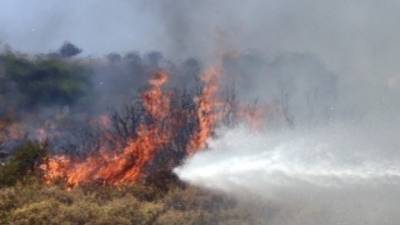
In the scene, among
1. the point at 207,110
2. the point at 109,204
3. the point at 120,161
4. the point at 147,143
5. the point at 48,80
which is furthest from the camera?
the point at 48,80

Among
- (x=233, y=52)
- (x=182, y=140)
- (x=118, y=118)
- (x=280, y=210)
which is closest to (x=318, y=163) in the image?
(x=280, y=210)

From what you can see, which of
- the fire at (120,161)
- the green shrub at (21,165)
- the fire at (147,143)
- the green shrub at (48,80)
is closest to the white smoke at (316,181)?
the fire at (147,143)

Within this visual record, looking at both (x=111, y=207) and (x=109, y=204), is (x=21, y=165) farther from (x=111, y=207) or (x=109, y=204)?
(x=111, y=207)

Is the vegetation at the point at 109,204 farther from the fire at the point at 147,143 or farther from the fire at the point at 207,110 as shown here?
the fire at the point at 207,110

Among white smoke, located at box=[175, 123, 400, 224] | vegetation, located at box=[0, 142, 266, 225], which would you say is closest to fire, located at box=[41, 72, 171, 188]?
vegetation, located at box=[0, 142, 266, 225]

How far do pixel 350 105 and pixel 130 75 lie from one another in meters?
24.9

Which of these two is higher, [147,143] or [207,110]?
[207,110]

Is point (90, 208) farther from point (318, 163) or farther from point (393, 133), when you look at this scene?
point (393, 133)

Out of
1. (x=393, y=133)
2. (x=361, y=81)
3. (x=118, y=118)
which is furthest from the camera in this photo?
(x=361, y=81)

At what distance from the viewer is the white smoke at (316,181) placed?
29141 mm

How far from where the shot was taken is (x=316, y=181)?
3027 cm

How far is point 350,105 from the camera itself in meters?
67.9

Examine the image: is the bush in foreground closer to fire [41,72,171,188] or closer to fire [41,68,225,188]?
fire [41,72,171,188]

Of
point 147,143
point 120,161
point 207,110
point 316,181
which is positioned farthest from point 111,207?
point 207,110
